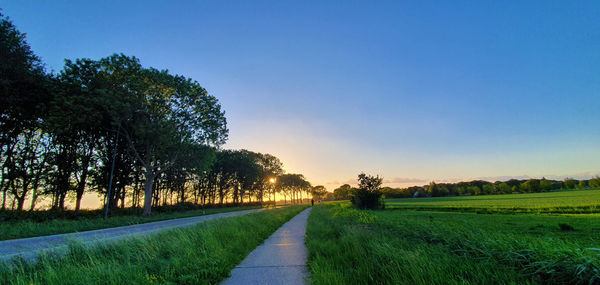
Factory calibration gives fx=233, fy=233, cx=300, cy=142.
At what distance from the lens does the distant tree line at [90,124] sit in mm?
18062

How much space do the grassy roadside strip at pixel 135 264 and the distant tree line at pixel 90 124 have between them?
17234 mm

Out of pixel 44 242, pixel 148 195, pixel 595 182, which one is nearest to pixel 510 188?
pixel 595 182

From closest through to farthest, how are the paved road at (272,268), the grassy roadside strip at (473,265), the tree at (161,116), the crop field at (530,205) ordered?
the grassy roadside strip at (473,265) < the paved road at (272,268) < the tree at (161,116) < the crop field at (530,205)

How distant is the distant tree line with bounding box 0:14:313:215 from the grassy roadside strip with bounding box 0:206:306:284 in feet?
56.5

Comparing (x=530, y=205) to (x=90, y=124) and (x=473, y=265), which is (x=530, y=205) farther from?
(x=90, y=124)

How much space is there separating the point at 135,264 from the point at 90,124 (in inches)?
948

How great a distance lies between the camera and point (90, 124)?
858 inches

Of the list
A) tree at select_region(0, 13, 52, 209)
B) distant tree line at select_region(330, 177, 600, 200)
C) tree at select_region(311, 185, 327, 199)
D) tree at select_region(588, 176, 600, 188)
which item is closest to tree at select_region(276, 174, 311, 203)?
distant tree line at select_region(330, 177, 600, 200)

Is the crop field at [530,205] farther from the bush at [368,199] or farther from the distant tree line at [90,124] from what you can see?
the distant tree line at [90,124]

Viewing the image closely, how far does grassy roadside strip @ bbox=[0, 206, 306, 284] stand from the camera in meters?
3.73

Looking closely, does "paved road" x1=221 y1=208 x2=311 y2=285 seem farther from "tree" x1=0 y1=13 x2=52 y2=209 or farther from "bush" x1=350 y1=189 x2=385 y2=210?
"bush" x1=350 y1=189 x2=385 y2=210

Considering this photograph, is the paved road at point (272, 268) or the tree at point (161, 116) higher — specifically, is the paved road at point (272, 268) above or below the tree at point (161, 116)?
below

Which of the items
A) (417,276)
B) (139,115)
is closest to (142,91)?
(139,115)

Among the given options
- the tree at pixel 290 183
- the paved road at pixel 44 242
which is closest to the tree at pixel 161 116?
the paved road at pixel 44 242
